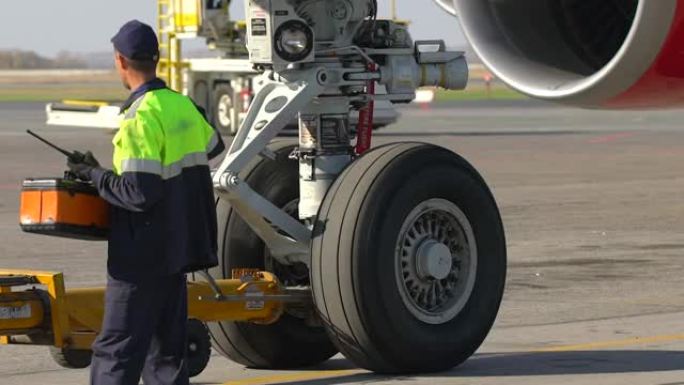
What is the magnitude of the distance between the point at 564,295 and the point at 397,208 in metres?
3.54

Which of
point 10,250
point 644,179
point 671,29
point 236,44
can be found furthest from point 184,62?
point 671,29

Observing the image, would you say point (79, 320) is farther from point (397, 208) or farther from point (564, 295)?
point (564, 295)

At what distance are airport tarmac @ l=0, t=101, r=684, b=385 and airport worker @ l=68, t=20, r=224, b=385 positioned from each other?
162 centimetres

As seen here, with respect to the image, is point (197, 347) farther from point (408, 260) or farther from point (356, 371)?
point (408, 260)

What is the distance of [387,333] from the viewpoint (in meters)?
8.09

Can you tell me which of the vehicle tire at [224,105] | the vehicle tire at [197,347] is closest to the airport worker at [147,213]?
the vehicle tire at [197,347]

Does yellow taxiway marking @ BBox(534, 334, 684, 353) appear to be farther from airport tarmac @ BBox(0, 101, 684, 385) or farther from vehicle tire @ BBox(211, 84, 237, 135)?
vehicle tire @ BBox(211, 84, 237, 135)

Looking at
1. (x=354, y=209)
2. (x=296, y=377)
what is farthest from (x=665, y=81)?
(x=296, y=377)

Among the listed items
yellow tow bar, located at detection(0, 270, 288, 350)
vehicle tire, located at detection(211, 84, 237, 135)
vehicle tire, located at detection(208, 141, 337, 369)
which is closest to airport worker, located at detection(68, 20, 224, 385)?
yellow tow bar, located at detection(0, 270, 288, 350)

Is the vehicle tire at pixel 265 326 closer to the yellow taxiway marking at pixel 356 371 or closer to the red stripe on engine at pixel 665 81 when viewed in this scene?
the yellow taxiway marking at pixel 356 371

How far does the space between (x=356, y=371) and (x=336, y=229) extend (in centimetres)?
84

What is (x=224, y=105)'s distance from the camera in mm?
32594

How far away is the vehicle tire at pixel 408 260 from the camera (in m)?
8.05

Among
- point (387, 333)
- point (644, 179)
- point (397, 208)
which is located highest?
point (397, 208)
